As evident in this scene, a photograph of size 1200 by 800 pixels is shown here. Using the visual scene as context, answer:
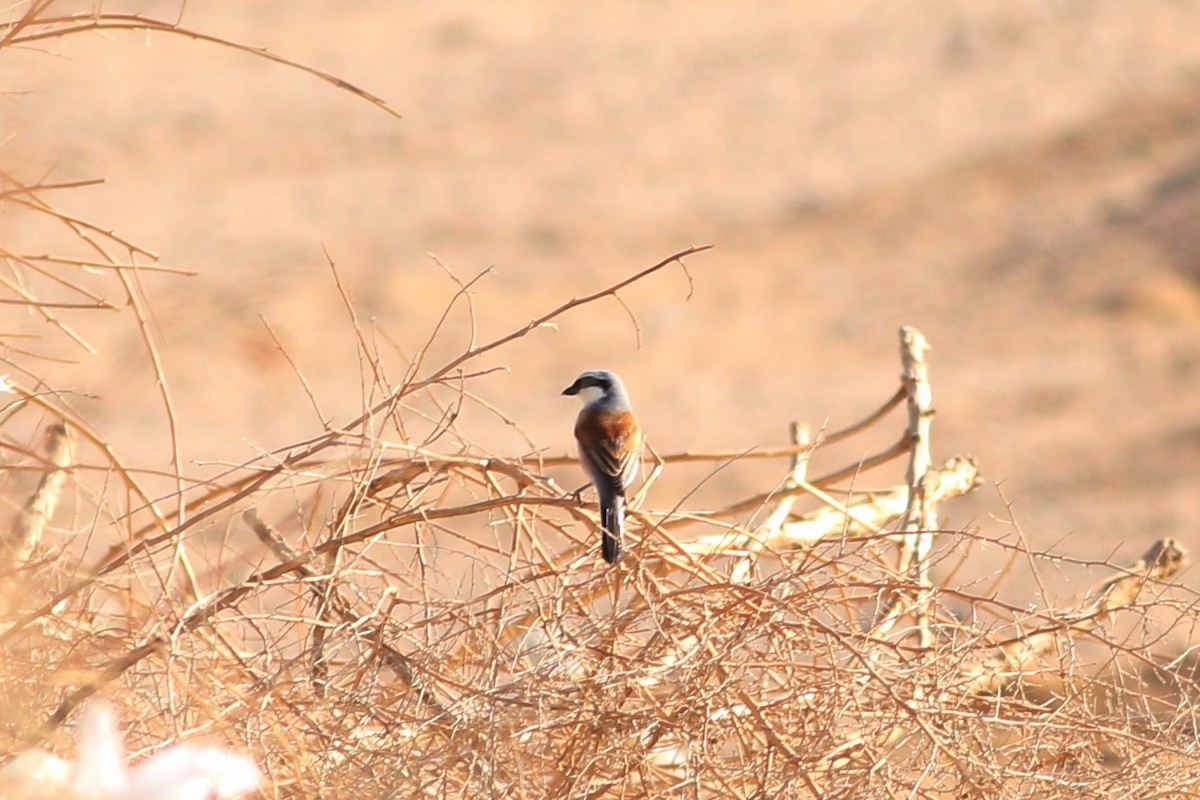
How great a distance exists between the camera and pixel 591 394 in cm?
423

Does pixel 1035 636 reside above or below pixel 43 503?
below

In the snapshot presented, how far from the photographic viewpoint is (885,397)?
51.4ft

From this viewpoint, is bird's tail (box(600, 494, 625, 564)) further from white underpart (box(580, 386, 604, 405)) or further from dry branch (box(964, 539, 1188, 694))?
white underpart (box(580, 386, 604, 405))

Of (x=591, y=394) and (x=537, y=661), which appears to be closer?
(x=537, y=661)

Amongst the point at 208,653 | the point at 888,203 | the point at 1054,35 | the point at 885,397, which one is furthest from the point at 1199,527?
the point at 1054,35

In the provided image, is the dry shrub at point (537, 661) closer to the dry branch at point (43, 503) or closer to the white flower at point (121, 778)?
the dry branch at point (43, 503)

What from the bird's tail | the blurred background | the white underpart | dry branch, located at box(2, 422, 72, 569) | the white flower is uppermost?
the blurred background

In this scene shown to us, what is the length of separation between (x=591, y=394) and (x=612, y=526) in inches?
53.2

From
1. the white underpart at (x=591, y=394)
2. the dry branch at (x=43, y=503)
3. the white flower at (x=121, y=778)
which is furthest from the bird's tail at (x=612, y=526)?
the white flower at (x=121, y=778)

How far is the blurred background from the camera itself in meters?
15.1

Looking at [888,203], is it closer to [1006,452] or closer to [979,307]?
[979,307]

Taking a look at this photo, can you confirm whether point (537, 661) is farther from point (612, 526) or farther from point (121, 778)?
point (121, 778)

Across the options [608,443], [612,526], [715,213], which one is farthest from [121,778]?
[715,213]

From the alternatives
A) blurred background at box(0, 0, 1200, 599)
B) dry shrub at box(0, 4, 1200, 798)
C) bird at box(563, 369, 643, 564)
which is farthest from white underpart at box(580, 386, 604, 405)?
blurred background at box(0, 0, 1200, 599)
